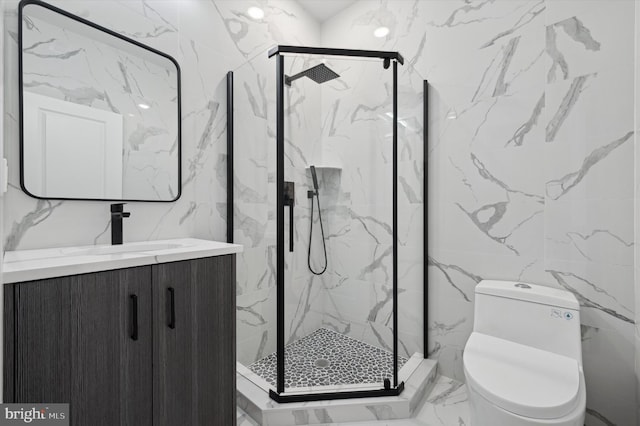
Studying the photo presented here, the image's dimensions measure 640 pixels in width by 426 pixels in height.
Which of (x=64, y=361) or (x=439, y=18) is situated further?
(x=439, y=18)

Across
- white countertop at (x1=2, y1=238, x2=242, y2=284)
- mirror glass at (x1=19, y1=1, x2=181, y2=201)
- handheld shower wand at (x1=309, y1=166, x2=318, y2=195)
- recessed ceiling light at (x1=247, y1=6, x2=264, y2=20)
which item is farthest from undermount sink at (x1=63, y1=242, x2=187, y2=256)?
recessed ceiling light at (x1=247, y1=6, x2=264, y2=20)

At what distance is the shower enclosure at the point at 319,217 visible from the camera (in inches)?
66.2

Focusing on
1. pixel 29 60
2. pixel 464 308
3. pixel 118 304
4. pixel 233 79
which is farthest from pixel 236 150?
pixel 464 308

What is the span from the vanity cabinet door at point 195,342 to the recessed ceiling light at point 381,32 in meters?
1.95

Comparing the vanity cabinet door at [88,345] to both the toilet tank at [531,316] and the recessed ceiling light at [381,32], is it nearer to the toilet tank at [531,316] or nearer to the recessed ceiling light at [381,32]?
the toilet tank at [531,316]

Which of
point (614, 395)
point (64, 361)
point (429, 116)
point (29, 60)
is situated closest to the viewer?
point (64, 361)

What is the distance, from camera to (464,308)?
1975mm

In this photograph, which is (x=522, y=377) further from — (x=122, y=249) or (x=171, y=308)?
(x=122, y=249)

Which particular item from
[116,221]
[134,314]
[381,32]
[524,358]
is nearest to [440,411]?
[524,358]

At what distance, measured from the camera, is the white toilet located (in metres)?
1.12

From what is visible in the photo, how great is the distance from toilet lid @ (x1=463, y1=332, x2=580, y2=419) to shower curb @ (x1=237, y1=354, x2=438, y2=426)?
18.9 inches

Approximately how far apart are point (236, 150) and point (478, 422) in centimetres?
183

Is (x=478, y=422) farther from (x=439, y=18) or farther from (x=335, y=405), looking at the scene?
(x=439, y=18)
